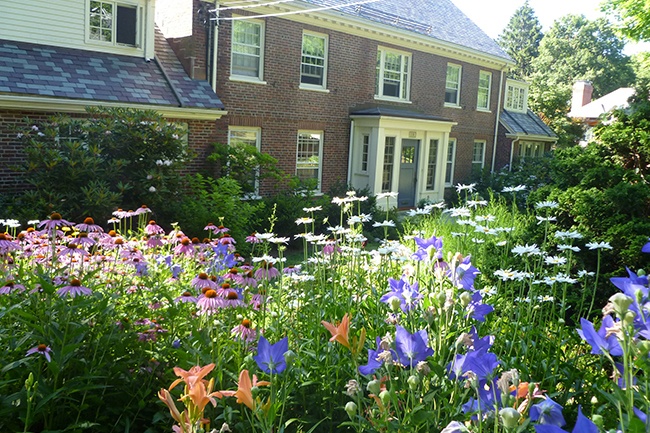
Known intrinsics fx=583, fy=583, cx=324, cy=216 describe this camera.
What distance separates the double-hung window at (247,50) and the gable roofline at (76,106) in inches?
72.3

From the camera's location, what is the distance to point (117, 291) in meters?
3.88

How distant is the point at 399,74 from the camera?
1995cm

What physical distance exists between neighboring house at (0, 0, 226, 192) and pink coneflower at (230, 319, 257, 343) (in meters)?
8.67

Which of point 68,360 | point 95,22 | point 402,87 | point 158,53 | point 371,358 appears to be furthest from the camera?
point 402,87

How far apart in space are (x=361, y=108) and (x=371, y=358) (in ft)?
54.5

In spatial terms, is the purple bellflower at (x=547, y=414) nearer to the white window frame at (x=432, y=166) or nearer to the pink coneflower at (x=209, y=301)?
the pink coneflower at (x=209, y=301)

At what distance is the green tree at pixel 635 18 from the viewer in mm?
17047

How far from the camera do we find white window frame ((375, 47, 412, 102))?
1914cm

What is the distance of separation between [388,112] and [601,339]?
16684 mm

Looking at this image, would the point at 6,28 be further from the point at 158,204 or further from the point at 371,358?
the point at 371,358

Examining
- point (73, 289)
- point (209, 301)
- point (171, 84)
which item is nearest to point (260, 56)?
point (171, 84)

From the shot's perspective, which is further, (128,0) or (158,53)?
(158,53)

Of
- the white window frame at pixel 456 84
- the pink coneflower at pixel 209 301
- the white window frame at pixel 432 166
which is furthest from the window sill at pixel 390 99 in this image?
the pink coneflower at pixel 209 301

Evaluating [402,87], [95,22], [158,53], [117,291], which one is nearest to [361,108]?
[402,87]
